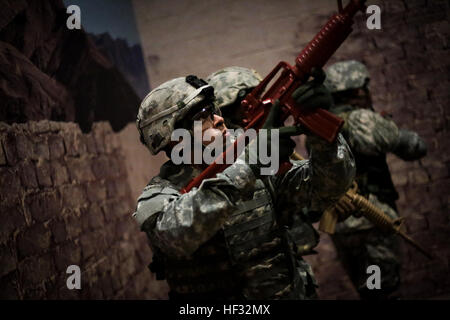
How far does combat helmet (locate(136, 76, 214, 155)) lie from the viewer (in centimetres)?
171

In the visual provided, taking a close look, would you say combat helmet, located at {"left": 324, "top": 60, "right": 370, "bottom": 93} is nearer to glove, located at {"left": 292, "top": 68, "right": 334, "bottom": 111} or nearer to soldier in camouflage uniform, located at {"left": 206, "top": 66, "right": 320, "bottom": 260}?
soldier in camouflage uniform, located at {"left": 206, "top": 66, "right": 320, "bottom": 260}

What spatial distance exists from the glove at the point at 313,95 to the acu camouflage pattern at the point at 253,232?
15cm

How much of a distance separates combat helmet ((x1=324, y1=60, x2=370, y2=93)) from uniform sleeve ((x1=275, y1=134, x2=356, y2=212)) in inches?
55.4

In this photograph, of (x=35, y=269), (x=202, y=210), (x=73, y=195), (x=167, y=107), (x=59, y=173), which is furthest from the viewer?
(x=73, y=195)

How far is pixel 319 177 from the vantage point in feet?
5.41

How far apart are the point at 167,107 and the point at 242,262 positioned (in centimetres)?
75

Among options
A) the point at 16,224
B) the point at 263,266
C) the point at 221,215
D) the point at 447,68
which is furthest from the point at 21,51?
the point at 447,68

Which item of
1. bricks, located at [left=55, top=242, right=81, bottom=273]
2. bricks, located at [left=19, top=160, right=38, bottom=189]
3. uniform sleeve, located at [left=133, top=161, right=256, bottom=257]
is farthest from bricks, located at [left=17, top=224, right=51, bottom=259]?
uniform sleeve, located at [left=133, top=161, right=256, bottom=257]

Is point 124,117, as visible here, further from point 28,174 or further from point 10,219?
point 10,219

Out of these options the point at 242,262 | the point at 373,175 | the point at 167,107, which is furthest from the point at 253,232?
the point at 373,175

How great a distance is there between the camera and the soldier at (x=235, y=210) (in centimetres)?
162

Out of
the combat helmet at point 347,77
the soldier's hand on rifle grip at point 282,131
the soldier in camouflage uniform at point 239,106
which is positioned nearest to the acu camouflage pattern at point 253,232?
the soldier's hand on rifle grip at point 282,131
